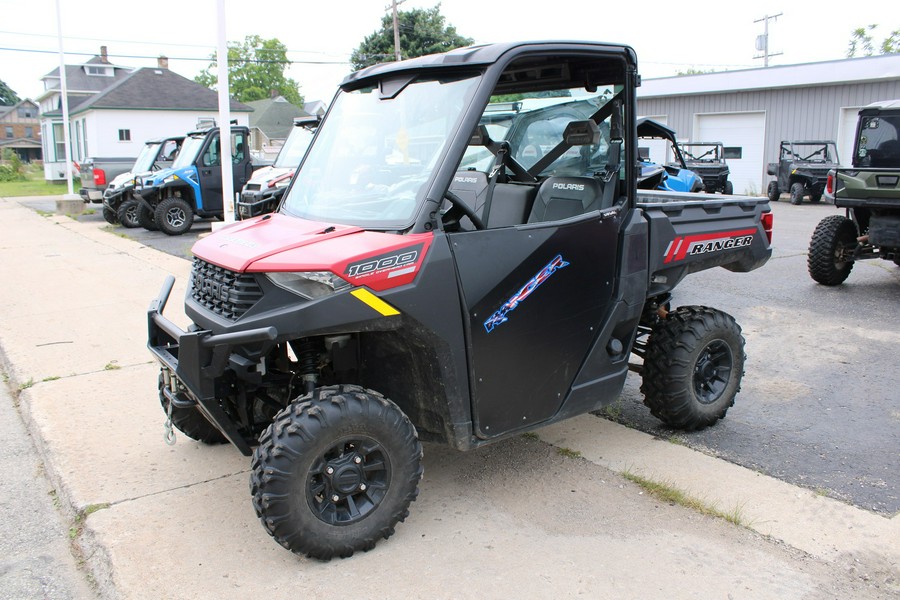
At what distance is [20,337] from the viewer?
7531mm

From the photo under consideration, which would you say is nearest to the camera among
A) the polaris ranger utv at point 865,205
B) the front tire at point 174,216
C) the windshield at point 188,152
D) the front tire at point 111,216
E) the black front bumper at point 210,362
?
the black front bumper at point 210,362

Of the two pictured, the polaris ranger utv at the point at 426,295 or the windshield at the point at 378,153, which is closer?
the polaris ranger utv at the point at 426,295

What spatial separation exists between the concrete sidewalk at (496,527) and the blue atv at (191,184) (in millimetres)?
11345

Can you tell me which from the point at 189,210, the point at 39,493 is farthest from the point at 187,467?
the point at 189,210

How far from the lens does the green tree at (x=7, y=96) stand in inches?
4417

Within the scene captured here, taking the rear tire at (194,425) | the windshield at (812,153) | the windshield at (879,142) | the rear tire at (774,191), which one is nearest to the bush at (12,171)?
the rear tire at (774,191)

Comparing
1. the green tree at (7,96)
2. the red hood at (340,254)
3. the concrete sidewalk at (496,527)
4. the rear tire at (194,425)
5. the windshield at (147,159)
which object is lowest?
the concrete sidewalk at (496,527)

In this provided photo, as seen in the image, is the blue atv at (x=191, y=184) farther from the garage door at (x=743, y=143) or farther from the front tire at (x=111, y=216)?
the garage door at (x=743, y=143)

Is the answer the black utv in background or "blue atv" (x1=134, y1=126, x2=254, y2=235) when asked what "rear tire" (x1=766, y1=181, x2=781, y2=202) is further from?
"blue atv" (x1=134, y1=126, x2=254, y2=235)

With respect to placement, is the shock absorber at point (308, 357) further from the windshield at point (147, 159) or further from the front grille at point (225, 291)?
the windshield at point (147, 159)

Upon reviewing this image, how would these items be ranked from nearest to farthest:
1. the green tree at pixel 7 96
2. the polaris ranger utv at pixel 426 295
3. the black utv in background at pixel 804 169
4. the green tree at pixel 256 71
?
the polaris ranger utv at pixel 426 295
the black utv in background at pixel 804 169
the green tree at pixel 256 71
the green tree at pixel 7 96

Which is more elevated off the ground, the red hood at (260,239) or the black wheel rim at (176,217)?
the red hood at (260,239)

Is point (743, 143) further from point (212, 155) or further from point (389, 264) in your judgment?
point (389, 264)

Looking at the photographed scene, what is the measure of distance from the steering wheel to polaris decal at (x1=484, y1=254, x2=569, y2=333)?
36 cm
